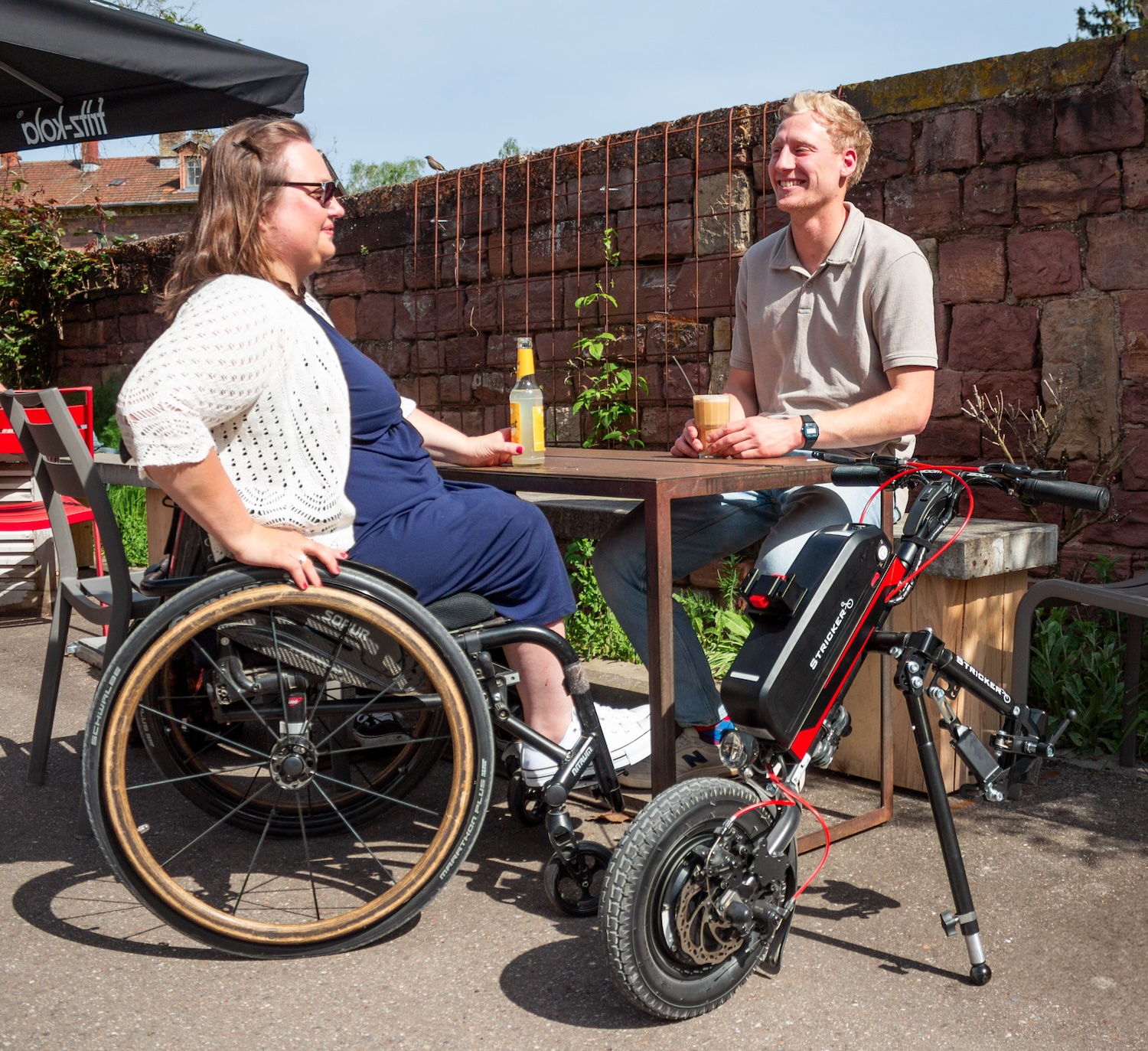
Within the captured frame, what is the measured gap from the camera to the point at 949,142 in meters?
4.34

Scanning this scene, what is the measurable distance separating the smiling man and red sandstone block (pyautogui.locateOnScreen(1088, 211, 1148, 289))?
1.21 meters

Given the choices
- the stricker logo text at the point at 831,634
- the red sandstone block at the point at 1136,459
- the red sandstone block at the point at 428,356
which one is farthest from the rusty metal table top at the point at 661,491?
the red sandstone block at the point at 428,356

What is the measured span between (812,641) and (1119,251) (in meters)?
2.47

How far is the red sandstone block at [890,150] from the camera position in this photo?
4.46 metres

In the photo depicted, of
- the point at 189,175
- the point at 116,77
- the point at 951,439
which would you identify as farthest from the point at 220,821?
the point at 189,175

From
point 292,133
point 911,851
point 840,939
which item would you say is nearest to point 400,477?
point 292,133

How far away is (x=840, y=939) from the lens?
2418 millimetres

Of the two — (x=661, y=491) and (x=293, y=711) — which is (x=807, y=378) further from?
Result: (x=293, y=711)

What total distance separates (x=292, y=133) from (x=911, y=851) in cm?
207

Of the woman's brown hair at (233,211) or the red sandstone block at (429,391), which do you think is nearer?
the woman's brown hair at (233,211)

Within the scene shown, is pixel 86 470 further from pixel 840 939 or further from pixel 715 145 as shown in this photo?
pixel 715 145

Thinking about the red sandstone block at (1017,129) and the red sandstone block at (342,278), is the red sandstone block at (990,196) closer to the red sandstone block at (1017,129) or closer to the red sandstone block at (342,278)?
the red sandstone block at (1017,129)

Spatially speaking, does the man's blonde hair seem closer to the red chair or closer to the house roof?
the red chair

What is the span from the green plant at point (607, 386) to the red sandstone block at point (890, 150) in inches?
53.4
